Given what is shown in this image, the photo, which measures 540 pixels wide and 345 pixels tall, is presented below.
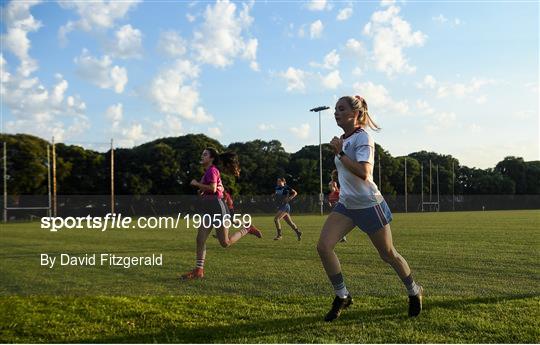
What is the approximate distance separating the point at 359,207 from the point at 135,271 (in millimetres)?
5405

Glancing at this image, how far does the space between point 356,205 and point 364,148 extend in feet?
1.88

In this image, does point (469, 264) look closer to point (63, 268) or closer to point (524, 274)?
point (524, 274)

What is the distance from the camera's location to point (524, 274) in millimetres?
7793

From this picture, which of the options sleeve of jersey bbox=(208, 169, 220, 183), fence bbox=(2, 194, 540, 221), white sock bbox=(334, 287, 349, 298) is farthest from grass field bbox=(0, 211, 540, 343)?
fence bbox=(2, 194, 540, 221)

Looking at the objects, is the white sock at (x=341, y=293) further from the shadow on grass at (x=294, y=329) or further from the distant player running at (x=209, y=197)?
the distant player running at (x=209, y=197)

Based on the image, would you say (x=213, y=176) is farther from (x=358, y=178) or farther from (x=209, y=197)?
(x=358, y=178)

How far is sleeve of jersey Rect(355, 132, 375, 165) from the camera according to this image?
487 centimetres

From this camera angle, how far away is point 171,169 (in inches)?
2377

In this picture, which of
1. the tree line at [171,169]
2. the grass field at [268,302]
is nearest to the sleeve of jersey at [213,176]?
the grass field at [268,302]

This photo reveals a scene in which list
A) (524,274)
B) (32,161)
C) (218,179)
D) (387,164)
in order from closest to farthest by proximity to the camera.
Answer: (524,274) → (218,179) → (32,161) → (387,164)

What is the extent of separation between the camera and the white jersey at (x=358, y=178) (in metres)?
4.91

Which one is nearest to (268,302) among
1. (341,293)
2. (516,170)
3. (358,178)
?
(341,293)

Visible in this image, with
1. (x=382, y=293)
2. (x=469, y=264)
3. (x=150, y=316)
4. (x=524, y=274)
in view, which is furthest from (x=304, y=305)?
(x=469, y=264)

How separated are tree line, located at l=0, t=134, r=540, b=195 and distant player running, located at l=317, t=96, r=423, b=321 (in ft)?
141
